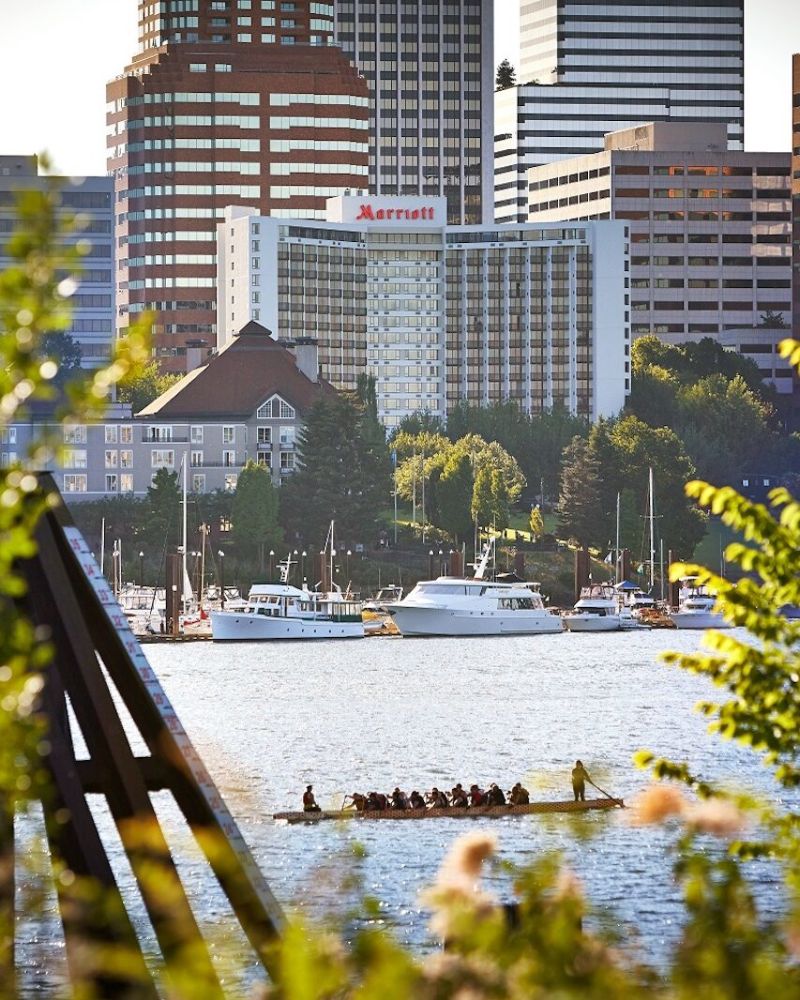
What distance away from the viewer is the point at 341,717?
126 meters

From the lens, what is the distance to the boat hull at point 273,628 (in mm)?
186750

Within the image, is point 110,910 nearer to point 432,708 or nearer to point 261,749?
→ point 261,749

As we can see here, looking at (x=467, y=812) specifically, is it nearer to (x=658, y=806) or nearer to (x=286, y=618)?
(x=658, y=806)

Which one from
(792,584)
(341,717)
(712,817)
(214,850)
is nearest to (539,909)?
(712,817)

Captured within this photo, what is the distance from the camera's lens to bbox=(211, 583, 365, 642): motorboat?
187250 millimetres

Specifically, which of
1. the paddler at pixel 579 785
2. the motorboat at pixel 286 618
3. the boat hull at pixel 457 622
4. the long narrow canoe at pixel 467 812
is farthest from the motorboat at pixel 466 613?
the long narrow canoe at pixel 467 812

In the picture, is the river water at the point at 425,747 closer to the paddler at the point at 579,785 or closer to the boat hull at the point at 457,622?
the paddler at the point at 579,785

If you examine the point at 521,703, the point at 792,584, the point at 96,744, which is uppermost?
the point at 792,584

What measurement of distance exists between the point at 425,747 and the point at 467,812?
111 feet

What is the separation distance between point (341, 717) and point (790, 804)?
47.7 meters

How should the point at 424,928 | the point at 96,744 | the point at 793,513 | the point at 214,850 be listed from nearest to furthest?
1. the point at 214,850
2. the point at 793,513
3. the point at 96,744
4. the point at 424,928

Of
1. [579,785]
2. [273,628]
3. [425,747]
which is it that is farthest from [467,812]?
[273,628]

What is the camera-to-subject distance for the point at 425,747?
108312 mm

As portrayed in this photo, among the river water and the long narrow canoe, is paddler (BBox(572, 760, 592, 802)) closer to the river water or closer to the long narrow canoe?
the long narrow canoe
